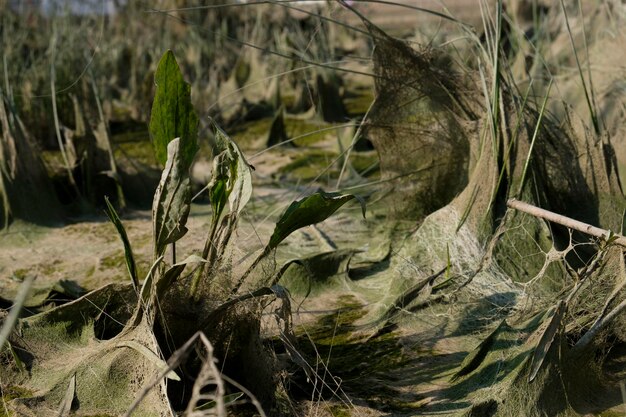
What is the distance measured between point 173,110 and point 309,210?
0.40 m

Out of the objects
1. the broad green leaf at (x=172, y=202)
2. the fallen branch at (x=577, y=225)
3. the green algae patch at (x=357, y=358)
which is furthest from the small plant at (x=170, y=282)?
the fallen branch at (x=577, y=225)

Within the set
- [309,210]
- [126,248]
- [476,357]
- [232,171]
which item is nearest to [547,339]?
[476,357]

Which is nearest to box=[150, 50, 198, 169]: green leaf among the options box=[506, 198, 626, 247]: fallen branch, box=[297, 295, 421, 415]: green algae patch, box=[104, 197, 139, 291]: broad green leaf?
box=[104, 197, 139, 291]: broad green leaf

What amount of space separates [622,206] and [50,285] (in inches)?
71.9

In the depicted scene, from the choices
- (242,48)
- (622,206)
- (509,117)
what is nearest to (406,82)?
(509,117)

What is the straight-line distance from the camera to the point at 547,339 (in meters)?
2.18

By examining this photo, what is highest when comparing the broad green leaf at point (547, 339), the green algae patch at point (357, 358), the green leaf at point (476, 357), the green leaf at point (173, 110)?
the green leaf at point (173, 110)

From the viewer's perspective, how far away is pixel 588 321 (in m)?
2.44

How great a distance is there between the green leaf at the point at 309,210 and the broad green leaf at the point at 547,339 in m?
0.48

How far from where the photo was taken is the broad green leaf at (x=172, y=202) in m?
2.11

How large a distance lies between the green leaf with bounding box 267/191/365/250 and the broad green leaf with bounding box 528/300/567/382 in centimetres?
48

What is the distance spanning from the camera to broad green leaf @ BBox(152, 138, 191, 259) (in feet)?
6.93

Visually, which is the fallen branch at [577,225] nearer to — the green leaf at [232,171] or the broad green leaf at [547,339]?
the broad green leaf at [547,339]

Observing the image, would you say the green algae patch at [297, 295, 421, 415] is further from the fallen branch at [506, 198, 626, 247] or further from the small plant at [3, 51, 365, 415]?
the fallen branch at [506, 198, 626, 247]
